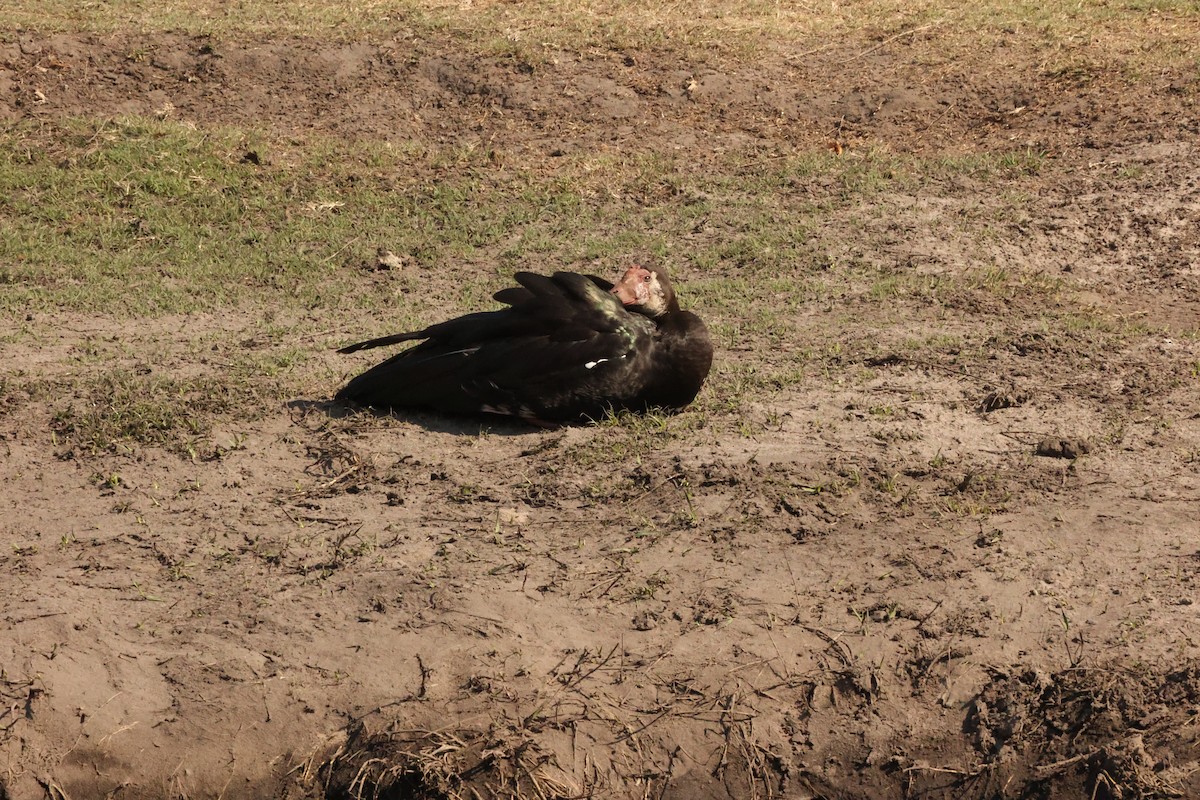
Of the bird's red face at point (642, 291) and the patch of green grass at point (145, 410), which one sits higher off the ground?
the bird's red face at point (642, 291)

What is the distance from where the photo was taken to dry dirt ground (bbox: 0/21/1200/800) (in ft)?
13.5

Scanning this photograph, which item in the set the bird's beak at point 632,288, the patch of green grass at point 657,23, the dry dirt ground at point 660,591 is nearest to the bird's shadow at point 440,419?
the dry dirt ground at point 660,591

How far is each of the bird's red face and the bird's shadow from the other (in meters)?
0.89

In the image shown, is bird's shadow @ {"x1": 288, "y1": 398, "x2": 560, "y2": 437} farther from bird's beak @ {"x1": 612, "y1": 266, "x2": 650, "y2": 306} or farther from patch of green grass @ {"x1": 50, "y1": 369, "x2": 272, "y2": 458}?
bird's beak @ {"x1": 612, "y1": 266, "x2": 650, "y2": 306}

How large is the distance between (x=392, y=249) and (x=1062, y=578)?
A: 5.15 metres

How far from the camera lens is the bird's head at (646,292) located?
6363mm

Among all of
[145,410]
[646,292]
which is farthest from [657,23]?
[145,410]

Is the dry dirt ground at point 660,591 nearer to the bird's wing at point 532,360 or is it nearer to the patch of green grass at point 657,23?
the bird's wing at point 532,360

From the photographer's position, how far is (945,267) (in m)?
7.79

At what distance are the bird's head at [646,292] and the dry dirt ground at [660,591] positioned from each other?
1.86 feet

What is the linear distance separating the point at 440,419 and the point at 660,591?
5.88 feet

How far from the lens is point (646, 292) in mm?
6406

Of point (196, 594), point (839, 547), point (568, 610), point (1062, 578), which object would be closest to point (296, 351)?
point (196, 594)

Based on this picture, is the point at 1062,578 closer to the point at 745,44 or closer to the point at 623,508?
the point at 623,508
